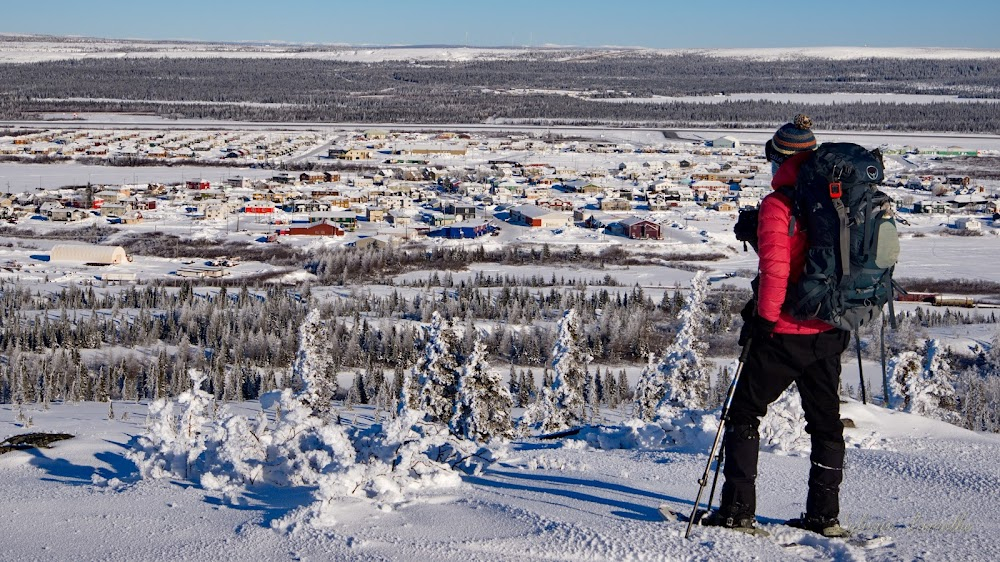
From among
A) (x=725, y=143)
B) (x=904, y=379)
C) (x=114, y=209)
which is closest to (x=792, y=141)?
(x=904, y=379)

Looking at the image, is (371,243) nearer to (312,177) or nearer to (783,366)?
(312,177)

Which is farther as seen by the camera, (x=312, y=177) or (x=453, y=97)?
(x=453, y=97)

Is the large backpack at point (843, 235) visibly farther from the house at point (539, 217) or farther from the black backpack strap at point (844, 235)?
the house at point (539, 217)

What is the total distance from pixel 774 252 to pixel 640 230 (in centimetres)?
4059

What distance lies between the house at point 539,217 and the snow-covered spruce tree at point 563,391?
29.9 meters

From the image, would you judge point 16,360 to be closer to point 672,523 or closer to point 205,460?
point 205,460

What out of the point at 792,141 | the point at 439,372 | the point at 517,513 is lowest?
the point at 439,372

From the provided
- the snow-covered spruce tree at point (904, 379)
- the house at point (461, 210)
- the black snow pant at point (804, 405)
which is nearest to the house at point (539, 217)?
the house at point (461, 210)

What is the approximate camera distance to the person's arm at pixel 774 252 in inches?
159

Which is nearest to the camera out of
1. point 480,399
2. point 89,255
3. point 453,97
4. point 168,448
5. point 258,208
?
point 168,448

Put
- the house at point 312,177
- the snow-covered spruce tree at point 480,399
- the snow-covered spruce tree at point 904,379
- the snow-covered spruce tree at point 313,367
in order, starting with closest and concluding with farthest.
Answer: the snow-covered spruce tree at point 480,399 < the snow-covered spruce tree at point 313,367 < the snow-covered spruce tree at point 904,379 < the house at point 312,177

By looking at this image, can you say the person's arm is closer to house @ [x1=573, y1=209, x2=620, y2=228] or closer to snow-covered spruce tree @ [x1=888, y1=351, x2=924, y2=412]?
snow-covered spruce tree @ [x1=888, y1=351, x2=924, y2=412]

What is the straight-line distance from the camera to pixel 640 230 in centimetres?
4431

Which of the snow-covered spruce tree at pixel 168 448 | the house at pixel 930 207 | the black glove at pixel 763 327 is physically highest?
the black glove at pixel 763 327
